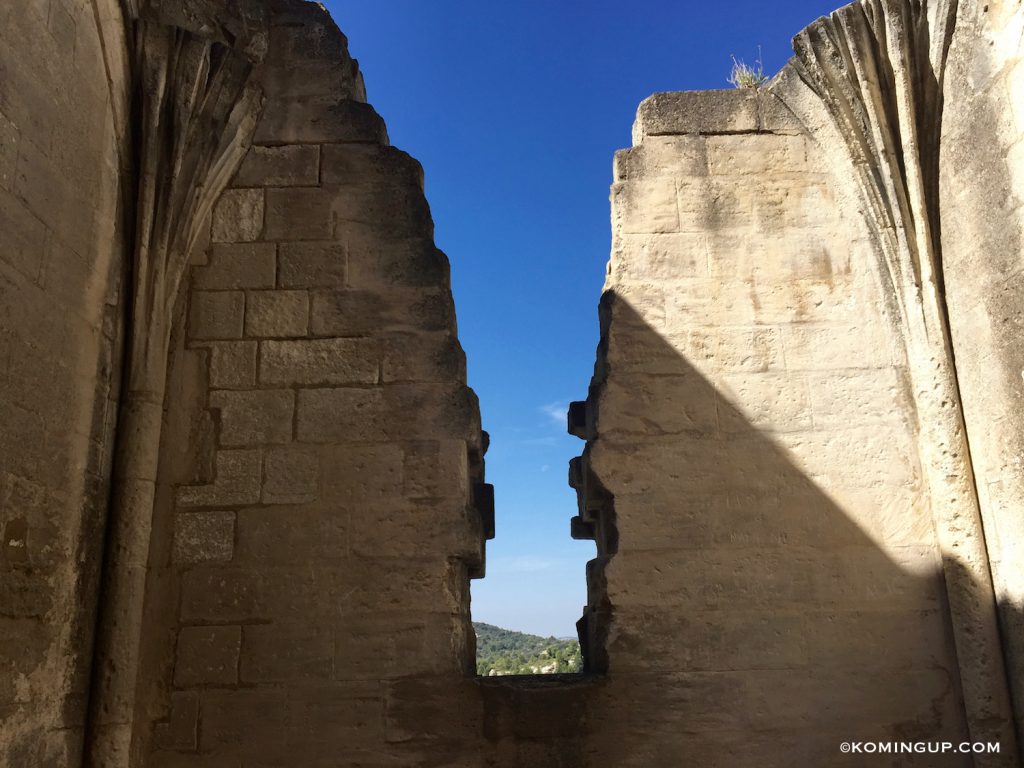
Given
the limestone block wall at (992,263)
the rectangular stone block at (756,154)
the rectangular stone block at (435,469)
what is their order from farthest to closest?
1. the rectangular stone block at (756,154)
2. the rectangular stone block at (435,469)
3. the limestone block wall at (992,263)

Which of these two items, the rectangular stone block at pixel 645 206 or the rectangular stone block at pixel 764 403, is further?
the rectangular stone block at pixel 645 206

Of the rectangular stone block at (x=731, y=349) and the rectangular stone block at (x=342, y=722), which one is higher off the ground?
the rectangular stone block at (x=731, y=349)

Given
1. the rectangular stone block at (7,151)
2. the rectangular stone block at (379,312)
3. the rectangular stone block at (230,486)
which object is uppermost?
the rectangular stone block at (7,151)

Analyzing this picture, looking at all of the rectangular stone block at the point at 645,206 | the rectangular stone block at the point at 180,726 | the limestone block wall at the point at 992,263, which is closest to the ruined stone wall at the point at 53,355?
the rectangular stone block at the point at 180,726

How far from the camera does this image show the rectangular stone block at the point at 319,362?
4094 mm

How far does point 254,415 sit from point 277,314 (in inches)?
19.3

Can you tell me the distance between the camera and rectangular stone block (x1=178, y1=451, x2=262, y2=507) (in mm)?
3932

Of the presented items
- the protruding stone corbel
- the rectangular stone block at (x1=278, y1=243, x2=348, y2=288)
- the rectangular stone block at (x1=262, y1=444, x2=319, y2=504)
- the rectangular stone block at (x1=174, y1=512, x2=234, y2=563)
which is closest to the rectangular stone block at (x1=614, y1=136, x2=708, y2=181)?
the rectangular stone block at (x1=278, y1=243, x2=348, y2=288)

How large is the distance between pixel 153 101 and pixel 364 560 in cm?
230

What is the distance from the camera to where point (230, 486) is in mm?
3955

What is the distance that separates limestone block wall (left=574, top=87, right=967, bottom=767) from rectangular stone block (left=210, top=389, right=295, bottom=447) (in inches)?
53.8

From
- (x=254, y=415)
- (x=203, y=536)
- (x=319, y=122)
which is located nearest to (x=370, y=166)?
(x=319, y=122)

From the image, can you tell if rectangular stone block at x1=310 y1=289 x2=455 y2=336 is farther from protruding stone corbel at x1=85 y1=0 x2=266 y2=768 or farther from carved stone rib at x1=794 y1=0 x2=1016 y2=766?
carved stone rib at x1=794 y1=0 x2=1016 y2=766

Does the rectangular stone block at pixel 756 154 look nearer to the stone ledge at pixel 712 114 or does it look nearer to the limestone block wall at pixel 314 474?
the stone ledge at pixel 712 114
